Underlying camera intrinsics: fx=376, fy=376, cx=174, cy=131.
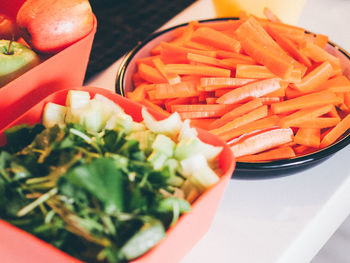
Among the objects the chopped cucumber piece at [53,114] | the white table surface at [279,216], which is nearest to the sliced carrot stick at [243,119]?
the white table surface at [279,216]

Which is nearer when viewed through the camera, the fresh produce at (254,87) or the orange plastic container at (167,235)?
the orange plastic container at (167,235)

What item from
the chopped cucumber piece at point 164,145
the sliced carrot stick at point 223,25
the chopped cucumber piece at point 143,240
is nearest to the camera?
the chopped cucumber piece at point 143,240

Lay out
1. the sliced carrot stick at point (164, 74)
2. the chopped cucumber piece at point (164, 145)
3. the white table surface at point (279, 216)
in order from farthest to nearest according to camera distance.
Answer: the sliced carrot stick at point (164, 74)
the white table surface at point (279, 216)
the chopped cucumber piece at point (164, 145)

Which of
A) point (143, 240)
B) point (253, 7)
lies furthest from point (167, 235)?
point (253, 7)

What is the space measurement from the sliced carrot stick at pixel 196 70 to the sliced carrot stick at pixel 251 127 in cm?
14

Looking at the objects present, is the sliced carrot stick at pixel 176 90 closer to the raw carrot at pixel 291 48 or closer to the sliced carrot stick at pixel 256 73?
the sliced carrot stick at pixel 256 73

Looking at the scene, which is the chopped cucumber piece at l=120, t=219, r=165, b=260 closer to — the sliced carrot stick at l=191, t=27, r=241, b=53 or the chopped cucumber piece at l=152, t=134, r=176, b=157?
the chopped cucumber piece at l=152, t=134, r=176, b=157

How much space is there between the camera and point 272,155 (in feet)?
2.49

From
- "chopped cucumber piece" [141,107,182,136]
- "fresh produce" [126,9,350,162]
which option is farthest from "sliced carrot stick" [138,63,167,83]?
"chopped cucumber piece" [141,107,182,136]

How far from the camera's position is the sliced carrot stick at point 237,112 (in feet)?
2.68

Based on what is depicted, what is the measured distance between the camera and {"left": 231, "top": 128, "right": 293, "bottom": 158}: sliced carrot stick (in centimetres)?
75

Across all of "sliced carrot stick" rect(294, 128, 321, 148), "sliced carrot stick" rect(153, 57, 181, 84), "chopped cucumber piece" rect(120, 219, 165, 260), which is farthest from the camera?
"sliced carrot stick" rect(153, 57, 181, 84)

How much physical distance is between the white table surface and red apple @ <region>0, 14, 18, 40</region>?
57cm

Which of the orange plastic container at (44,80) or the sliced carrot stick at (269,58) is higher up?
the sliced carrot stick at (269,58)
